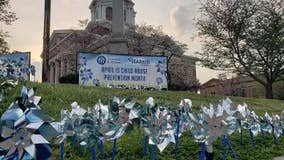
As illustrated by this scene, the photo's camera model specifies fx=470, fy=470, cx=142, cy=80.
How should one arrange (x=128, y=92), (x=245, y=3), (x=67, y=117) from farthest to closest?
(x=245, y=3) → (x=128, y=92) → (x=67, y=117)

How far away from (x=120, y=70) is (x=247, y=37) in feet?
51.1

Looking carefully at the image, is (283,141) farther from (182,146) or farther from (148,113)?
(148,113)

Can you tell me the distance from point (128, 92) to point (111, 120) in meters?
7.53

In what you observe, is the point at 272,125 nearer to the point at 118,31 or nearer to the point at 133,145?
the point at 133,145

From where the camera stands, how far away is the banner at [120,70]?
15.4 metres

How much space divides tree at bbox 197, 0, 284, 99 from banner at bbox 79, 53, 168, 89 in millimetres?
14115

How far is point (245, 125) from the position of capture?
6094mm

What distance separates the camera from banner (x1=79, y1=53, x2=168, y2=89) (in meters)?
15.4

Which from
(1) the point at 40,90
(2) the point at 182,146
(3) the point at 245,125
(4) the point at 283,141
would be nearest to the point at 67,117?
(2) the point at 182,146

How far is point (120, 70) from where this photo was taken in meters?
15.6

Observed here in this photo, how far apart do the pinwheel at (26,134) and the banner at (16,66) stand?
914 cm

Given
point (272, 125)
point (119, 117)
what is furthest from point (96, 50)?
point (119, 117)

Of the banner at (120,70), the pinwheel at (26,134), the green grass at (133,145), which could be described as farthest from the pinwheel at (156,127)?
the banner at (120,70)

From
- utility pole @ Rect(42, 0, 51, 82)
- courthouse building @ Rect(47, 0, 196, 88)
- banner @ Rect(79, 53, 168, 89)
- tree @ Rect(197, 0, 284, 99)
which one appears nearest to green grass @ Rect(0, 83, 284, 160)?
banner @ Rect(79, 53, 168, 89)
